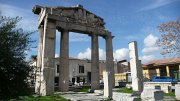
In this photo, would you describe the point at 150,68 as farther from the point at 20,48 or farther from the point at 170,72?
the point at 20,48

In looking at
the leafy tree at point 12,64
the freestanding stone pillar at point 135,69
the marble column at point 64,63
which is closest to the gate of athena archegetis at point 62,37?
the marble column at point 64,63

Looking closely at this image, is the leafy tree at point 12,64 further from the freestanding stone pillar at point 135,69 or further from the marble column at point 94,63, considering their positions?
the marble column at point 94,63

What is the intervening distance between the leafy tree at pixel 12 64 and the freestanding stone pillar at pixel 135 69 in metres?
7.89

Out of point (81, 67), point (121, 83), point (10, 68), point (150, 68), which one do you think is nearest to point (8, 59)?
point (10, 68)

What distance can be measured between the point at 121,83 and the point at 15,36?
60.9 feet

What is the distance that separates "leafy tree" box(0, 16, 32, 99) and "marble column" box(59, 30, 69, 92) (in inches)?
355

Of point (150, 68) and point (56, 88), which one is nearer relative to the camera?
point (56, 88)

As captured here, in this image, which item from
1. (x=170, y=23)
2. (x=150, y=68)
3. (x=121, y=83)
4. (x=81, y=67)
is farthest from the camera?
(x=81, y=67)

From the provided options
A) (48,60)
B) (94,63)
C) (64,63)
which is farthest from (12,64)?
(94,63)

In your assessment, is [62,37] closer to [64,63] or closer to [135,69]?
[64,63]

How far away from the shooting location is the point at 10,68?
1133cm

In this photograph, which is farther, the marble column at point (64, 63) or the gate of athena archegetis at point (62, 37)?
the marble column at point (64, 63)

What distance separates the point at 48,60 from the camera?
1889cm

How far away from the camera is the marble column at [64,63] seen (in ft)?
69.1
